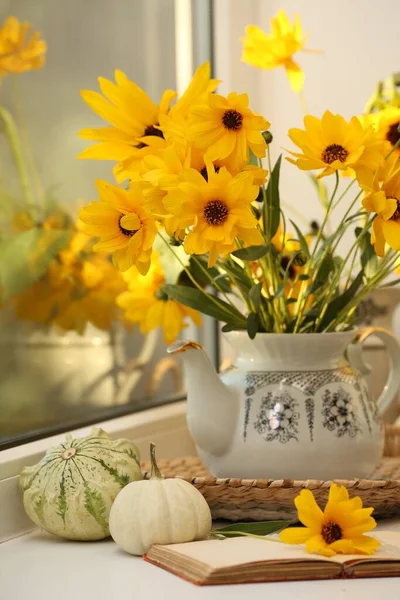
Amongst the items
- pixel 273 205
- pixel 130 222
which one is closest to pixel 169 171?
pixel 130 222

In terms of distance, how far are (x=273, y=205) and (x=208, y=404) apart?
0.75 feet

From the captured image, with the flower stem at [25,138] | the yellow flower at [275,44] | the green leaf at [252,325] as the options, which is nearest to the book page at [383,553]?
the green leaf at [252,325]

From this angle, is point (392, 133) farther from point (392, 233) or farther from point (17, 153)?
point (17, 153)

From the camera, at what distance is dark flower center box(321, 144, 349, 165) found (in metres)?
0.87

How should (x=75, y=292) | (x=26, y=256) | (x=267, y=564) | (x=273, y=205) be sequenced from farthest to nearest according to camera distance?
(x=75, y=292) → (x=26, y=256) → (x=273, y=205) → (x=267, y=564)

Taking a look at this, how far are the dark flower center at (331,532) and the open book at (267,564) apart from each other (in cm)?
2

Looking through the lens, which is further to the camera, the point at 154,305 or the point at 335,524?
the point at 154,305

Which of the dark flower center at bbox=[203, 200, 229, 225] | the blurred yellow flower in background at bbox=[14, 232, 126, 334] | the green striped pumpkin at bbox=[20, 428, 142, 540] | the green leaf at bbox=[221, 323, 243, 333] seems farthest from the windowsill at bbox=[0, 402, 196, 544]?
the dark flower center at bbox=[203, 200, 229, 225]

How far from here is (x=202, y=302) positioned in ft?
3.30

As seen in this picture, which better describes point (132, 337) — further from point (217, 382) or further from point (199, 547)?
point (199, 547)

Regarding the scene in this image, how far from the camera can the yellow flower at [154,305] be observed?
1104mm

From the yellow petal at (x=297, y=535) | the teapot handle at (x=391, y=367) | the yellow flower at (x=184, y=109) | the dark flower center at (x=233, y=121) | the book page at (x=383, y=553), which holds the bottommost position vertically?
the book page at (x=383, y=553)

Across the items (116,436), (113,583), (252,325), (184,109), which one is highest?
(184,109)

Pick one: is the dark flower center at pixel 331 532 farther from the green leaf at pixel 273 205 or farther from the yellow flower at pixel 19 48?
the yellow flower at pixel 19 48
